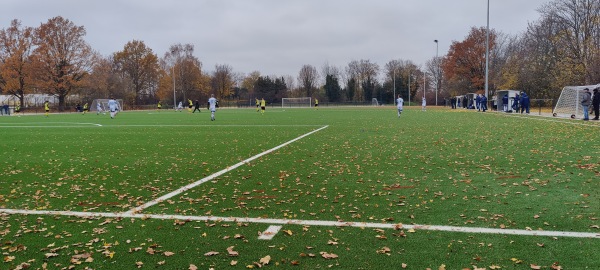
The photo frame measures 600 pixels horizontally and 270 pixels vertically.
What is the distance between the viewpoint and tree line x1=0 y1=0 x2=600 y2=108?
43.3 m

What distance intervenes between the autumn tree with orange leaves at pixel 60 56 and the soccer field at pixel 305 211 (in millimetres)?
60935

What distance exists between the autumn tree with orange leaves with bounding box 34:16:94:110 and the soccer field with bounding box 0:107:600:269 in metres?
60.9

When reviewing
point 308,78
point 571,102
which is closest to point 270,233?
point 571,102

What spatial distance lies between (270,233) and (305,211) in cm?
104

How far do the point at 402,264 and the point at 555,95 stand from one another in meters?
49.6

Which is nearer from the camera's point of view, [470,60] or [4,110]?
[4,110]

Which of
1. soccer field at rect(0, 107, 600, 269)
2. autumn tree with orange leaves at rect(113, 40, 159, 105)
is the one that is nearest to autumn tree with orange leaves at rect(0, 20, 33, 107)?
autumn tree with orange leaves at rect(113, 40, 159, 105)

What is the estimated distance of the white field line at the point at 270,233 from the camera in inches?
194

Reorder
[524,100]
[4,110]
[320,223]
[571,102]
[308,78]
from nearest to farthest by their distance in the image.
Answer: [320,223]
[571,102]
[524,100]
[4,110]
[308,78]

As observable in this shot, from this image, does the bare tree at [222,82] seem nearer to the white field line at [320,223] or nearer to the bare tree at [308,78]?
the bare tree at [308,78]

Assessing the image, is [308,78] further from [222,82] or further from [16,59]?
[16,59]

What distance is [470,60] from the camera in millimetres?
68125

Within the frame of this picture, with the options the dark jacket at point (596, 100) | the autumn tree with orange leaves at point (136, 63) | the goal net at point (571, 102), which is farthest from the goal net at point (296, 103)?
the dark jacket at point (596, 100)

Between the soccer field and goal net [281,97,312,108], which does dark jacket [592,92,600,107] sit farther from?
goal net [281,97,312,108]
